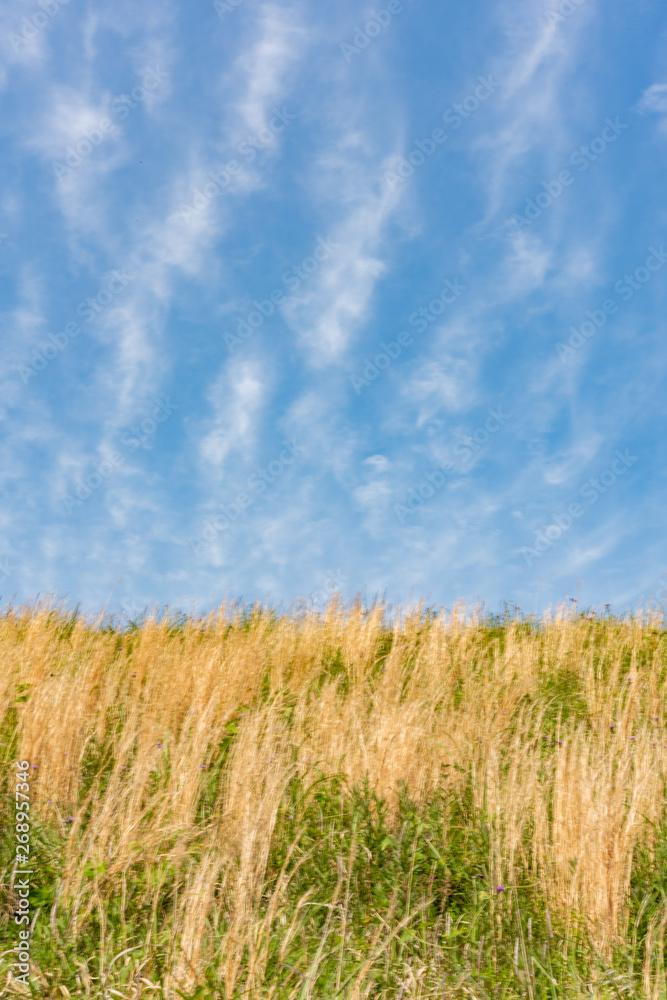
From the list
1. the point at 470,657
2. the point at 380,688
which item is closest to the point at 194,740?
the point at 380,688

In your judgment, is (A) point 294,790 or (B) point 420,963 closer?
(B) point 420,963

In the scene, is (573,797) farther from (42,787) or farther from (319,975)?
(42,787)

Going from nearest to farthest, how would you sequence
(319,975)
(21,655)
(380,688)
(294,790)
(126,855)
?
(319,975)
(126,855)
(294,790)
(380,688)
(21,655)

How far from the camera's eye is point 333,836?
423 centimetres

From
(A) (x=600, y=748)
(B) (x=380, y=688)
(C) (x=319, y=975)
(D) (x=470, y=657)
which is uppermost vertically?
(D) (x=470, y=657)

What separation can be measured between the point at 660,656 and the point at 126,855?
604cm

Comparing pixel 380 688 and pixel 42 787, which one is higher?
pixel 380 688

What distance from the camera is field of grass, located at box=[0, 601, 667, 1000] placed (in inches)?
126

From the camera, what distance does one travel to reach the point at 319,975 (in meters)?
3.00

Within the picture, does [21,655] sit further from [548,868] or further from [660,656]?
[660,656]

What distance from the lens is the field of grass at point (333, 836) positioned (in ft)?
10.5

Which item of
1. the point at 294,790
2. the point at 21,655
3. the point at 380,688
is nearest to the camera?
the point at 294,790

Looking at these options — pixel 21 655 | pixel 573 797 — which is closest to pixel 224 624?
pixel 21 655

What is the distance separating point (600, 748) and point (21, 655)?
565cm
